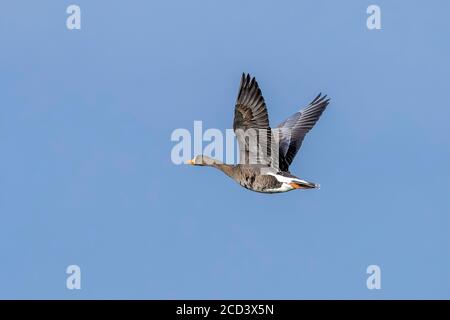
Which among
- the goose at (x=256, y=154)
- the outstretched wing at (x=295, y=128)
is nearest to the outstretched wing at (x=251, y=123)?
the goose at (x=256, y=154)

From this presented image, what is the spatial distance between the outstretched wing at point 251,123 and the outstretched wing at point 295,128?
885mm

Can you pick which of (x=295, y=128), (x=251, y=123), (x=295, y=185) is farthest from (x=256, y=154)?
(x=295, y=128)

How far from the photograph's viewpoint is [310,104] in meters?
28.4

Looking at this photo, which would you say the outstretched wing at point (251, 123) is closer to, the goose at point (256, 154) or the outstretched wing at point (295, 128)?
the goose at point (256, 154)

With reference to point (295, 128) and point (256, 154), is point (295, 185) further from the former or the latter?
point (295, 128)

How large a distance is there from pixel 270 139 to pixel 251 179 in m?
1.00

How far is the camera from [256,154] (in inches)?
965

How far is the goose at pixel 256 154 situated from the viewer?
23.7 meters

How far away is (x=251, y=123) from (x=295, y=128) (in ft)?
11.4

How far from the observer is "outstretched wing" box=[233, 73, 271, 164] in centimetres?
2362

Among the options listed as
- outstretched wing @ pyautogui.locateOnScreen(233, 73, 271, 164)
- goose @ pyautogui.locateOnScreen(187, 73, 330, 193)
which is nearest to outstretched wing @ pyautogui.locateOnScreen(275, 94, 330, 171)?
goose @ pyautogui.locateOnScreen(187, 73, 330, 193)
